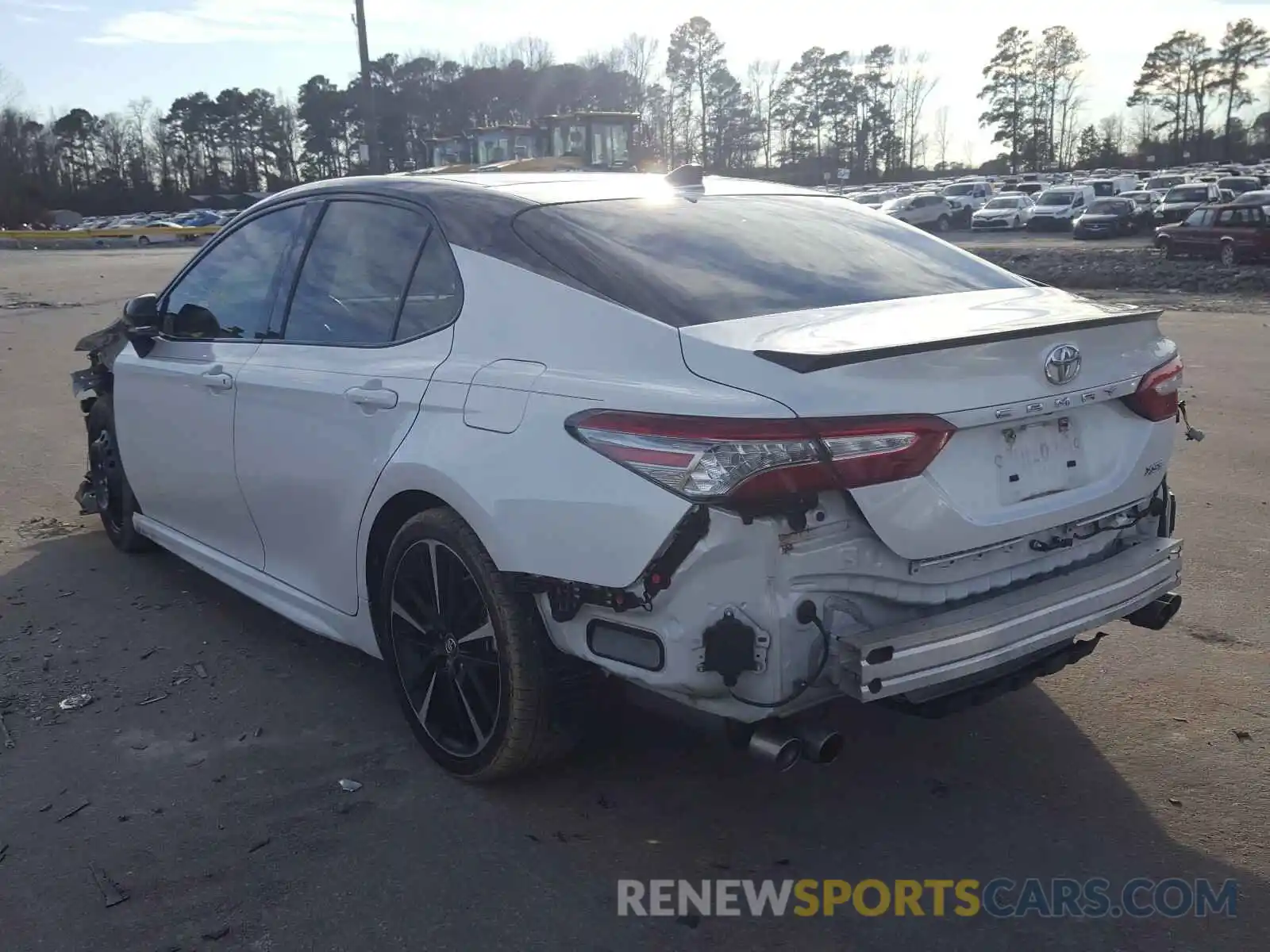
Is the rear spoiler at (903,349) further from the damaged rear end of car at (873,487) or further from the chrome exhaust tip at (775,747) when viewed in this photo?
the chrome exhaust tip at (775,747)

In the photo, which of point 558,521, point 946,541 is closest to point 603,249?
point 558,521

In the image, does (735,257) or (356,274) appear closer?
(735,257)

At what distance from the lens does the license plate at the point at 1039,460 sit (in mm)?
3016

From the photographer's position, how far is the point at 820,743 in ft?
9.30

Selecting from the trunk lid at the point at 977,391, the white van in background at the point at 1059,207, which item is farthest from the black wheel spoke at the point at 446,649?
the white van in background at the point at 1059,207

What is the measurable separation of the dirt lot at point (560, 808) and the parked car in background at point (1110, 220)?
37.4 meters

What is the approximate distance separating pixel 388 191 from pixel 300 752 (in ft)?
6.27

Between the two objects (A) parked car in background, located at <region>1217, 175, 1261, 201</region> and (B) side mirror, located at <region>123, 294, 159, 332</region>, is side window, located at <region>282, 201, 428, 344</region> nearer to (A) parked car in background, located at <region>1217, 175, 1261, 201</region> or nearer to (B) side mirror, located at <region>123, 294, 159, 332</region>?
(B) side mirror, located at <region>123, 294, 159, 332</region>

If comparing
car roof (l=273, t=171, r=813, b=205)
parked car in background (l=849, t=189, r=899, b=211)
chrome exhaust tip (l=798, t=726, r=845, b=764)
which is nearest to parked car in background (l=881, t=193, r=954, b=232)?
parked car in background (l=849, t=189, r=899, b=211)

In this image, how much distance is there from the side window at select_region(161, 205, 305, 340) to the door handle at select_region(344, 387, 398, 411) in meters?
0.90

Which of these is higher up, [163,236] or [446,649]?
[163,236]

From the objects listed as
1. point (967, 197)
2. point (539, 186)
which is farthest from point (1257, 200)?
point (539, 186)

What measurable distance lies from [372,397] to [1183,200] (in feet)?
134

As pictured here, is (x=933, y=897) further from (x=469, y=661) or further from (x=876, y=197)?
(x=876, y=197)
